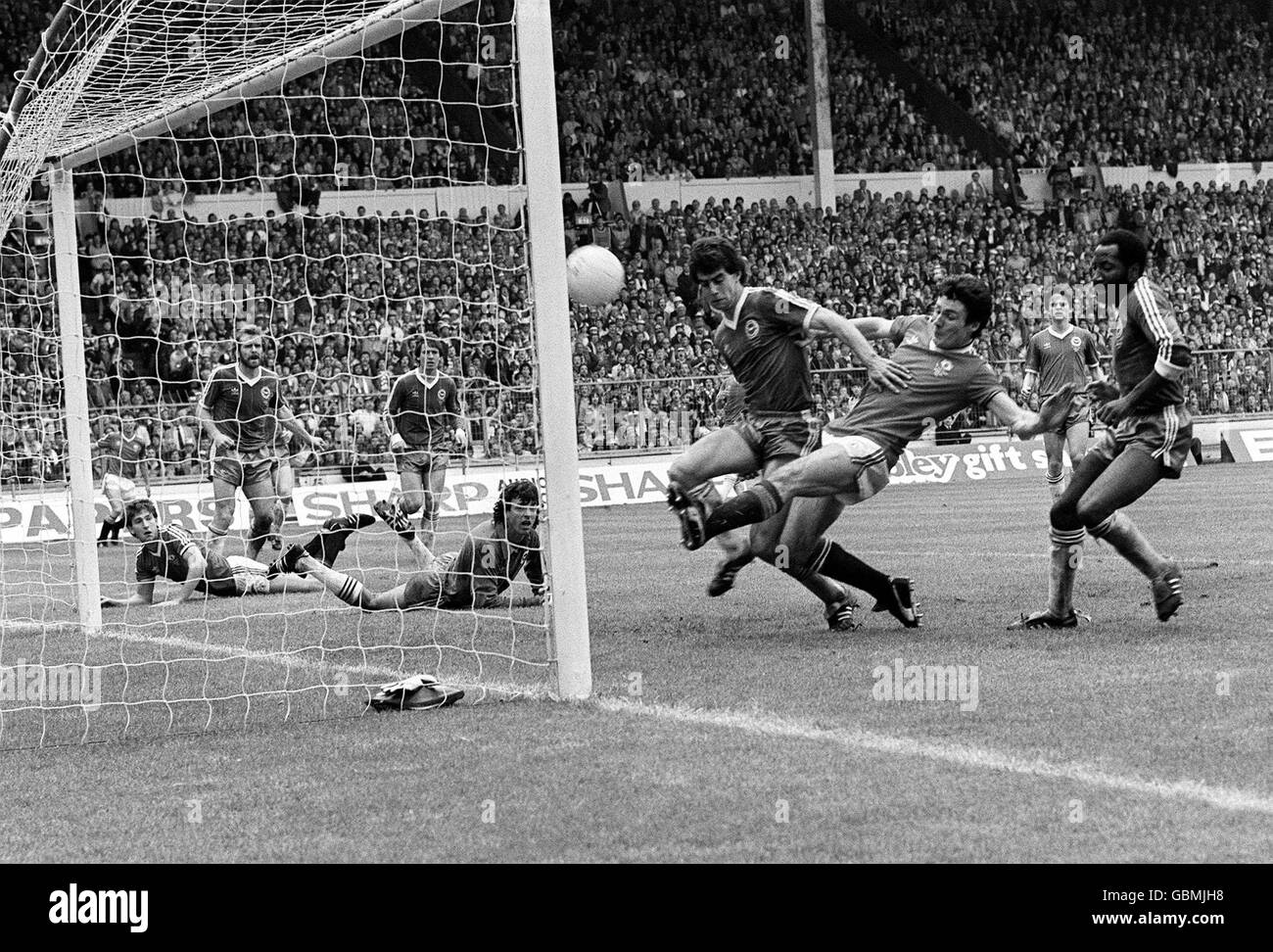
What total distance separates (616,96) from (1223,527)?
77.3 ft

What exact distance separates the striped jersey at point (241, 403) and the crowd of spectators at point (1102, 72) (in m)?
26.5

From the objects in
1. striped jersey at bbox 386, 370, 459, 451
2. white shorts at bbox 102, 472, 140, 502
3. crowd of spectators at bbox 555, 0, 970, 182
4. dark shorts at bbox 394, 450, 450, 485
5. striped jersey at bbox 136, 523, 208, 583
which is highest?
crowd of spectators at bbox 555, 0, 970, 182

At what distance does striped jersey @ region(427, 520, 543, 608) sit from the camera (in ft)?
33.4

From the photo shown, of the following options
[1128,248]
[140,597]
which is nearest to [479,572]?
[140,597]

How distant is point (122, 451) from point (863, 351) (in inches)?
584

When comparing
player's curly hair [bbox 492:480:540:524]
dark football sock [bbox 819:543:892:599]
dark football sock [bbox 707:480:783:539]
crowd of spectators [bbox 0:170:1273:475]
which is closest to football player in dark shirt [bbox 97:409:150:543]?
crowd of spectators [bbox 0:170:1273:475]

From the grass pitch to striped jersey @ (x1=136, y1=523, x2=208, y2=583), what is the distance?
2.39 m

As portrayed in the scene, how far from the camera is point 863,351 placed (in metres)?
8.07

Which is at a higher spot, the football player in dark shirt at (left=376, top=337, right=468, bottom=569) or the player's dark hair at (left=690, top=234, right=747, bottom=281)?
the player's dark hair at (left=690, top=234, right=747, bottom=281)

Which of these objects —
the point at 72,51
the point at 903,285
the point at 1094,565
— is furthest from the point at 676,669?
the point at 903,285

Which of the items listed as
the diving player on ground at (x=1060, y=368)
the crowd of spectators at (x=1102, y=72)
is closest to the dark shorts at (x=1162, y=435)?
the diving player on ground at (x=1060, y=368)

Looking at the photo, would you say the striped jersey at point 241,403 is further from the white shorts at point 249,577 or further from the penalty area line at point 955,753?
the penalty area line at point 955,753

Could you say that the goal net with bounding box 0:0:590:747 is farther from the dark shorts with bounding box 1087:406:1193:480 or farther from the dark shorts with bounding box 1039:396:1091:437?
the dark shorts with bounding box 1039:396:1091:437

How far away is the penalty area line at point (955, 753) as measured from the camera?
15.8 ft
